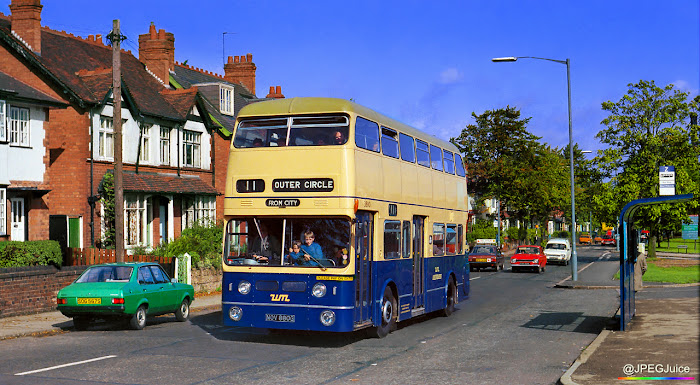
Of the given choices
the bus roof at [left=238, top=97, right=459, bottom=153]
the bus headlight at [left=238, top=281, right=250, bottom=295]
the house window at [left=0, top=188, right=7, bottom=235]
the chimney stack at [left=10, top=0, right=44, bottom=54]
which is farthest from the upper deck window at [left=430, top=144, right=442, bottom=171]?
the chimney stack at [left=10, top=0, right=44, bottom=54]

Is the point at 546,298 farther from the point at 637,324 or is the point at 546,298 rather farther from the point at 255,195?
the point at 255,195

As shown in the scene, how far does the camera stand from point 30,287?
21.3 meters

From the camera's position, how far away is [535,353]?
13.8 meters

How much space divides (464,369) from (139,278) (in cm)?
902

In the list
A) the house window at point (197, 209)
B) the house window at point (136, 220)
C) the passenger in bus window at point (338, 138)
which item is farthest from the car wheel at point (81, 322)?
the house window at point (197, 209)

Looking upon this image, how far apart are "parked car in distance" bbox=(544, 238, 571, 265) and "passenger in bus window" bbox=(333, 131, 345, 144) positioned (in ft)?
138

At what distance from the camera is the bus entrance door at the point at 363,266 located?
47.2 ft

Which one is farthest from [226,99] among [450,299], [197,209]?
[450,299]

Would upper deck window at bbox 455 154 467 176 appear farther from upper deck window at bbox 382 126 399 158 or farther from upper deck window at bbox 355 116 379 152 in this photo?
upper deck window at bbox 355 116 379 152

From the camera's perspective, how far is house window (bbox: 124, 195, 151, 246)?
32.9 metres

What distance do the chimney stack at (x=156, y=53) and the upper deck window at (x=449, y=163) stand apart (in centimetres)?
2358

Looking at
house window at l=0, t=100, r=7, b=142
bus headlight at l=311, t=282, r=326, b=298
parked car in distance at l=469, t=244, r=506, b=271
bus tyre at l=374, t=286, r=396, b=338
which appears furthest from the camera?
parked car in distance at l=469, t=244, r=506, b=271

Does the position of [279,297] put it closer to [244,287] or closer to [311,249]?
[244,287]

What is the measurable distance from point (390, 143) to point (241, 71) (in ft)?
125
